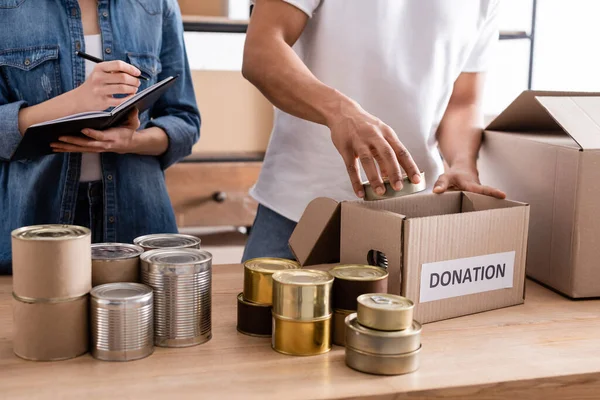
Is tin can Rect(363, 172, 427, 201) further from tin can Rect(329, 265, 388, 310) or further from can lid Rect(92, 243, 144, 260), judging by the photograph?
can lid Rect(92, 243, 144, 260)

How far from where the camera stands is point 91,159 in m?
1.68

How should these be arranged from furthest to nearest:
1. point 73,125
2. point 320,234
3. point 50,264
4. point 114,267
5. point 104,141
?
point 104,141 → point 73,125 → point 320,234 → point 114,267 → point 50,264

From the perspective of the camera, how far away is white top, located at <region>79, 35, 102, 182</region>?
5.43 ft

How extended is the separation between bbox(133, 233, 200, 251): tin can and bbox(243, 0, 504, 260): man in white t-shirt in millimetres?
336

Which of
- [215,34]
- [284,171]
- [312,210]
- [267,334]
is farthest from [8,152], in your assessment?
[215,34]

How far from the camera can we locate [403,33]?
4.83ft

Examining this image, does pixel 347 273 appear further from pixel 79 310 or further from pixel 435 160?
pixel 435 160

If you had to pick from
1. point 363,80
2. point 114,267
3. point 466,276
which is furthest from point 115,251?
point 363,80

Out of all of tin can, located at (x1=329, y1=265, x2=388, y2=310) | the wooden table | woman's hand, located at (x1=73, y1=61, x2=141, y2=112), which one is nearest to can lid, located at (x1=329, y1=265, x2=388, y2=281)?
→ tin can, located at (x1=329, y1=265, x2=388, y2=310)

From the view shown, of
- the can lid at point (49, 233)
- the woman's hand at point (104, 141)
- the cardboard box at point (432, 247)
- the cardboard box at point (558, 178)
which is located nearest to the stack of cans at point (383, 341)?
the cardboard box at point (432, 247)

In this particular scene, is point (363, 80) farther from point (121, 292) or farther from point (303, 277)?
point (121, 292)

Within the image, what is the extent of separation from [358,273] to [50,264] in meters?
0.42

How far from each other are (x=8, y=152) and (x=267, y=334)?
88 cm

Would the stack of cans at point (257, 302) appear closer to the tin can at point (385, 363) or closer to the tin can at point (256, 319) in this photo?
the tin can at point (256, 319)
